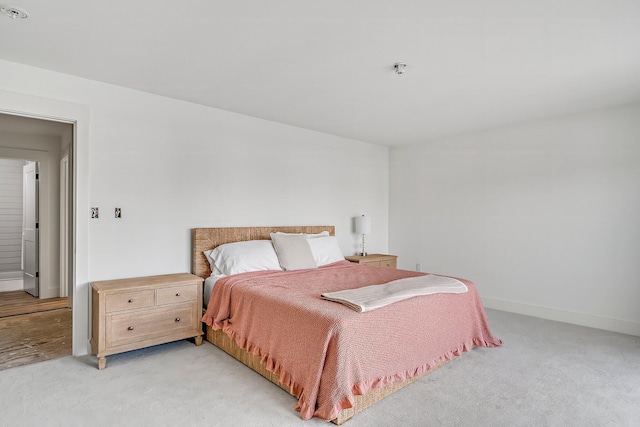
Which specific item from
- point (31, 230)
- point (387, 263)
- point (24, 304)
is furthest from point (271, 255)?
point (31, 230)

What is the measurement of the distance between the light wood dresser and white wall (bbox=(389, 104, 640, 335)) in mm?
3648

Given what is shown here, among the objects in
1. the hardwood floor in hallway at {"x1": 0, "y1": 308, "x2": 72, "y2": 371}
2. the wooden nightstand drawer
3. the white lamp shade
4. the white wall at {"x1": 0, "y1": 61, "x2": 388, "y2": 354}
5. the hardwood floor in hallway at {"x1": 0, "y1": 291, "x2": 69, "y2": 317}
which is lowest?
the hardwood floor in hallway at {"x1": 0, "y1": 291, "x2": 69, "y2": 317}

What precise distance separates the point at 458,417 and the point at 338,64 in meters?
2.59

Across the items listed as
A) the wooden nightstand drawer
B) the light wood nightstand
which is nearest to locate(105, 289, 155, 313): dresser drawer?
the light wood nightstand

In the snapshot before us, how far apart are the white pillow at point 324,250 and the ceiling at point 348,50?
1617 mm

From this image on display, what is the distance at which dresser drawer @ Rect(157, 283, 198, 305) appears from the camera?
10.1 feet

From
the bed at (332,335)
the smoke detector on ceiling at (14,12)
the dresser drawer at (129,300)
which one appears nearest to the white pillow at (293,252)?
the bed at (332,335)

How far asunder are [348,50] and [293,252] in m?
2.18

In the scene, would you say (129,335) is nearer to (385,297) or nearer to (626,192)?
(385,297)

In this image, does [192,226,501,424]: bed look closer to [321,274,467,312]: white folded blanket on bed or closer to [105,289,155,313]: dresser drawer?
[321,274,467,312]: white folded blanket on bed

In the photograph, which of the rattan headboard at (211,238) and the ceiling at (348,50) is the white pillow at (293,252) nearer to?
the rattan headboard at (211,238)

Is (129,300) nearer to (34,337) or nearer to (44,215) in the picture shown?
(34,337)

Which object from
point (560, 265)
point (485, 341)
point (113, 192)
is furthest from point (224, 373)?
point (560, 265)

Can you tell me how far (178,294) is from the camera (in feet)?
10.4
